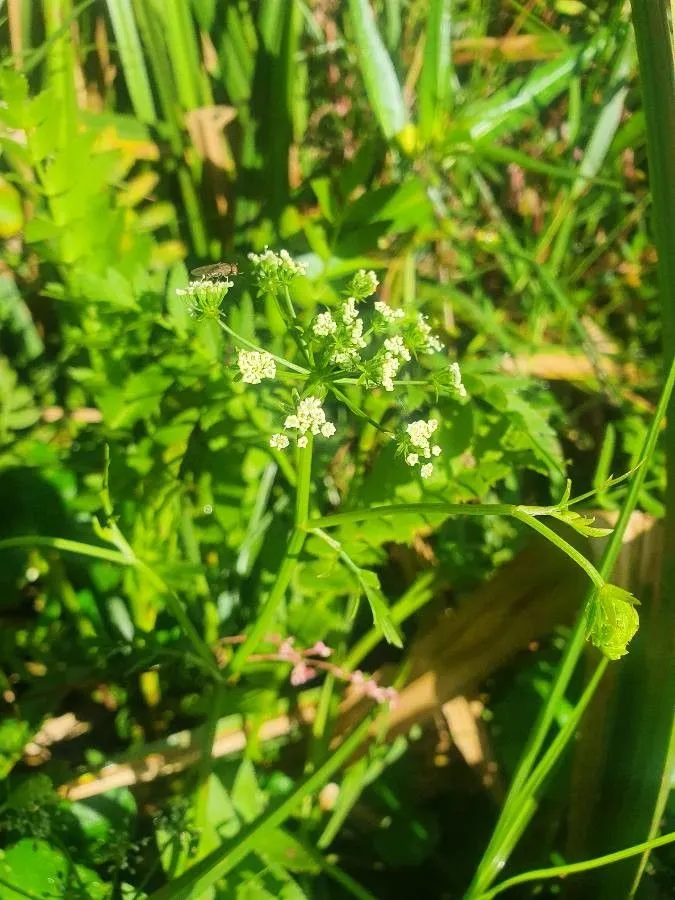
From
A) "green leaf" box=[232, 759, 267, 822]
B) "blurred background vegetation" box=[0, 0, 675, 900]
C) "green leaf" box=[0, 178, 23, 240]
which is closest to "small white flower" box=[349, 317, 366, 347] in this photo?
"blurred background vegetation" box=[0, 0, 675, 900]

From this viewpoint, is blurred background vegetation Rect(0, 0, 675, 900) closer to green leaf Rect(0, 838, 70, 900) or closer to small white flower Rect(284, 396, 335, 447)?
green leaf Rect(0, 838, 70, 900)

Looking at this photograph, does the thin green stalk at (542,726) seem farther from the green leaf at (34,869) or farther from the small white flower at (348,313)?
the green leaf at (34,869)

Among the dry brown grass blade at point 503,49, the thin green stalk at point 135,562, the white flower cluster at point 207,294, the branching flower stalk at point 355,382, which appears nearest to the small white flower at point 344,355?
the branching flower stalk at point 355,382

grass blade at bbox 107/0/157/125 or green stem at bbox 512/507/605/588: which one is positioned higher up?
grass blade at bbox 107/0/157/125

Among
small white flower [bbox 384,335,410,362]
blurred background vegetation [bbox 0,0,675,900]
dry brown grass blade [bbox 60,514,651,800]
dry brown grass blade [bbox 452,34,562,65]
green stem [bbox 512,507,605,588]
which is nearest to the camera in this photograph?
green stem [bbox 512,507,605,588]

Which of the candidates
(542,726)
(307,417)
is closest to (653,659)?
(542,726)

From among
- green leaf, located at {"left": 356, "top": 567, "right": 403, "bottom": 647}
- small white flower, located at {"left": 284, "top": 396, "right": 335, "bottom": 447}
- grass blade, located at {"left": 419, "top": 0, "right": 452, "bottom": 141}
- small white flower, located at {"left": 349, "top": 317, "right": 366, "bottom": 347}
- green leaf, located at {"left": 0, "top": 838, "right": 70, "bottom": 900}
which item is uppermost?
grass blade, located at {"left": 419, "top": 0, "right": 452, "bottom": 141}

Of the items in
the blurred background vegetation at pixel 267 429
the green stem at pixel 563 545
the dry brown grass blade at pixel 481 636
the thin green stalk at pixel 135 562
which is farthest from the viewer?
the dry brown grass blade at pixel 481 636

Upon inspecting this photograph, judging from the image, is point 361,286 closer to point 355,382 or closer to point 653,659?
point 355,382
